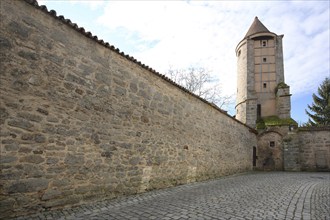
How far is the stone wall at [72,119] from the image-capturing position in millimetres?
3738

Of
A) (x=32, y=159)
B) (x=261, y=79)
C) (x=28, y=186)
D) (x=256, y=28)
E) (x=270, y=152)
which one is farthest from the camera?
(x=256, y=28)

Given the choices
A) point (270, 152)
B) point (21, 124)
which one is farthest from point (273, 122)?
point (21, 124)

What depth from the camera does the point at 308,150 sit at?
1734 centimetres

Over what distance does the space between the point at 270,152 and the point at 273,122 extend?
8.39 feet

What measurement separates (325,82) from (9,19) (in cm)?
3270

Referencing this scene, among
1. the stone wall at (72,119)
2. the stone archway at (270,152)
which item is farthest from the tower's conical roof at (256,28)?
the stone wall at (72,119)

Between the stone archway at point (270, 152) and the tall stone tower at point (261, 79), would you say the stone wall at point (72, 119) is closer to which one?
the stone archway at point (270, 152)

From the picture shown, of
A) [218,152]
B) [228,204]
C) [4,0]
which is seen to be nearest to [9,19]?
[4,0]

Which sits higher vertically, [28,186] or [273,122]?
[273,122]

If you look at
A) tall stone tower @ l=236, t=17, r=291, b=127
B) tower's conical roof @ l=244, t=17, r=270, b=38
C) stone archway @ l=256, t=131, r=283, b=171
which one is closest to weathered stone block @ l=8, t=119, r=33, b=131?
A: stone archway @ l=256, t=131, r=283, b=171

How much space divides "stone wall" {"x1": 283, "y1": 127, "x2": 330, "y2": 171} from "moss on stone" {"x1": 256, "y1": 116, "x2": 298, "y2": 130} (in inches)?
34.6

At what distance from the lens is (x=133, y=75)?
6.31 m

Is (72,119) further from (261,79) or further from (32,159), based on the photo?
(261,79)

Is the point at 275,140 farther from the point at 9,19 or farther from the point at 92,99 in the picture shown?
the point at 9,19
